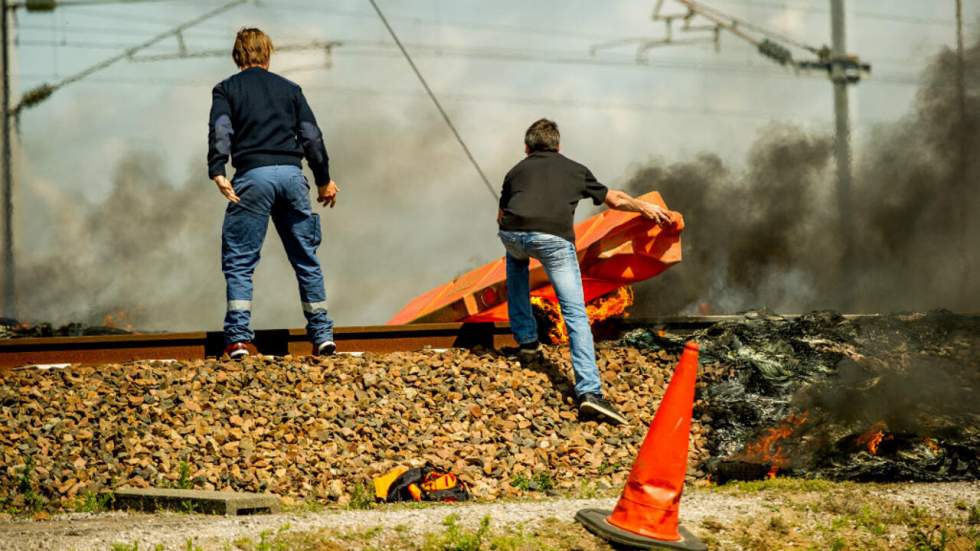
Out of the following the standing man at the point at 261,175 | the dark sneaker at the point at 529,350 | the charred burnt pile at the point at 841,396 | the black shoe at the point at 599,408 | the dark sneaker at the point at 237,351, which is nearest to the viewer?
the charred burnt pile at the point at 841,396

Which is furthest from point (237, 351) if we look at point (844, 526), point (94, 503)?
point (844, 526)

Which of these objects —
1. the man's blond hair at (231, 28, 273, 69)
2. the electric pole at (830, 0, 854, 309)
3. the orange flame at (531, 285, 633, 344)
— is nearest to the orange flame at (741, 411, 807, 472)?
the orange flame at (531, 285, 633, 344)

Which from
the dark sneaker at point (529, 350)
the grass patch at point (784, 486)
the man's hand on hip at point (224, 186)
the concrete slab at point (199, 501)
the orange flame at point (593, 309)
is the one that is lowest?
the grass patch at point (784, 486)

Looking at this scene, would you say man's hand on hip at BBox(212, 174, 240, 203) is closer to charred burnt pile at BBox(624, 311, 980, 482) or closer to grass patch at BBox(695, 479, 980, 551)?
charred burnt pile at BBox(624, 311, 980, 482)

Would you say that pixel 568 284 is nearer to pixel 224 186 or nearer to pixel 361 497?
pixel 361 497

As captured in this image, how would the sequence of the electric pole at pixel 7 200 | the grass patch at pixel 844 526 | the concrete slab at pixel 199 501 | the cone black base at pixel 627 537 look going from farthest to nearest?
the electric pole at pixel 7 200 → the concrete slab at pixel 199 501 → the grass patch at pixel 844 526 → the cone black base at pixel 627 537

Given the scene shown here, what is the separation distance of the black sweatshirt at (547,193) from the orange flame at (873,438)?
2874mm

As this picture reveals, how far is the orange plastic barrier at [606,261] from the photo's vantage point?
38.0ft

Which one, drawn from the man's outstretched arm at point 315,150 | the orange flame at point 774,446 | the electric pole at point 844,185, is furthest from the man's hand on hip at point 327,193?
the electric pole at point 844,185

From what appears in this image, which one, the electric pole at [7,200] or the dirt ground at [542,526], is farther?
the electric pole at [7,200]

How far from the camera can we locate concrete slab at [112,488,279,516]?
7.54 metres

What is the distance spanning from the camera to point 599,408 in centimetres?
973

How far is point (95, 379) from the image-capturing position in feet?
33.7

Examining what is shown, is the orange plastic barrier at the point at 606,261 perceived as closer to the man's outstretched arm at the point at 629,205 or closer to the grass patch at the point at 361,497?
the man's outstretched arm at the point at 629,205
